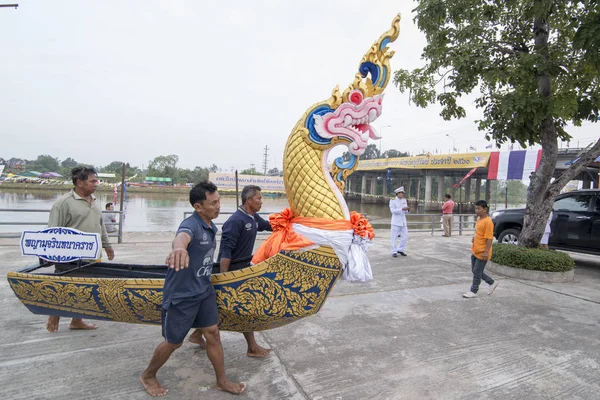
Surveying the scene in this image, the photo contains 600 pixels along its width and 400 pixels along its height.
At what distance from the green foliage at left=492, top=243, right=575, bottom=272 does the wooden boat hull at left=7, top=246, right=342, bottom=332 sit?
4.38 meters

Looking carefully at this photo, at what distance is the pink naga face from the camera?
7.96 feet

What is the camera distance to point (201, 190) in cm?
213

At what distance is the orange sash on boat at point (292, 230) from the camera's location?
2.26 m

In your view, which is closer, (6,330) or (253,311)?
(253,311)

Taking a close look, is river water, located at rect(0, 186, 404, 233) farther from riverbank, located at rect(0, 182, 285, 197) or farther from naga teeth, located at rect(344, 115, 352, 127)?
naga teeth, located at rect(344, 115, 352, 127)

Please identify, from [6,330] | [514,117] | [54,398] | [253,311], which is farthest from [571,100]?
[6,330]

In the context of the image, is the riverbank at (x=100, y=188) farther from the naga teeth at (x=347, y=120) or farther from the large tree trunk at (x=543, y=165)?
the naga teeth at (x=347, y=120)

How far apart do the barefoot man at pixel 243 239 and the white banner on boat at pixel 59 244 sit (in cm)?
95

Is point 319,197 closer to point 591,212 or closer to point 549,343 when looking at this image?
point 549,343

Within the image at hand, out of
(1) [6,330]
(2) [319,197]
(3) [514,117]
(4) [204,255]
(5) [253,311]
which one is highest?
(3) [514,117]

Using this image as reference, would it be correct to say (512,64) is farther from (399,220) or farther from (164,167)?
(164,167)

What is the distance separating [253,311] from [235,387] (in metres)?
0.46

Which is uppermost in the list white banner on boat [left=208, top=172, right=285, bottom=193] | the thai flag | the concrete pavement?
the thai flag

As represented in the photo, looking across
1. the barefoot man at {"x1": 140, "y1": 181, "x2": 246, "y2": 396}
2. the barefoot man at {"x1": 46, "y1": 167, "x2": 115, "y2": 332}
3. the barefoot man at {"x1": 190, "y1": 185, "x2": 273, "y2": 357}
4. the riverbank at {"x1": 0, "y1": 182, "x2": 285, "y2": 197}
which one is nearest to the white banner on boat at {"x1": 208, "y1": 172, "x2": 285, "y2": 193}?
the barefoot man at {"x1": 46, "y1": 167, "x2": 115, "y2": 332}
